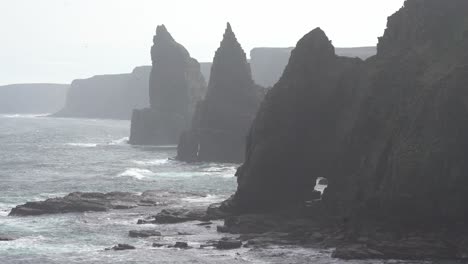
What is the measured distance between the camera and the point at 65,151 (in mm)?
168375

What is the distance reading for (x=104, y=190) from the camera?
328 feet

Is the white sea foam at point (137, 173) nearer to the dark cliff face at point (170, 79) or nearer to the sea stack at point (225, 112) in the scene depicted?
the sea stack at point (225, 112)

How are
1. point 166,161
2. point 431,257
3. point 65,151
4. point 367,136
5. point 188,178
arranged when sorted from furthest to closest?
point 65,151
point 166,161
point 188,178
point 367,136
point 431,257

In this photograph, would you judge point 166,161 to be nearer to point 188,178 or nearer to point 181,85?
point 188,178

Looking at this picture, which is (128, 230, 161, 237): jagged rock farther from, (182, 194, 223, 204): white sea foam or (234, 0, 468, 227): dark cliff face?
(182, 194, 223, 204): white sea foam

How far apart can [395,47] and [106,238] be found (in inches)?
1356

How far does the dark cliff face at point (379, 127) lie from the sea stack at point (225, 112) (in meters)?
55.5

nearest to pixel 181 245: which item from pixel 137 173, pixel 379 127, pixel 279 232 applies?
pixel 279 232

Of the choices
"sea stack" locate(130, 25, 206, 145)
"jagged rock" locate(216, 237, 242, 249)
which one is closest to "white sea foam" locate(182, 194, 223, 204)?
"jagged rock" locate(216, 237, 242, 249)

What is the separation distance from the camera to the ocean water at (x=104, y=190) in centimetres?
5931

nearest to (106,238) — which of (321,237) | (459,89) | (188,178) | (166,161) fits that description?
(321,237)

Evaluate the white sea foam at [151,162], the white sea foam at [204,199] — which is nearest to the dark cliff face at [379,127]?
the white sea foam at [204,199]

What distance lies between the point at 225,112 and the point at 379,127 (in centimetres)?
7047

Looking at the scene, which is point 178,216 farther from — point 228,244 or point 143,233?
point 228,244
